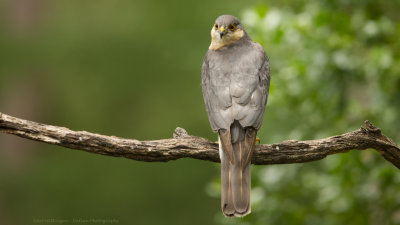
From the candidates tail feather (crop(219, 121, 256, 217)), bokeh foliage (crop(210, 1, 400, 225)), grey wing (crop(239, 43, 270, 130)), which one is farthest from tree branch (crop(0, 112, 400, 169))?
bokeh foliage (crop(210, 1, 400, 225))

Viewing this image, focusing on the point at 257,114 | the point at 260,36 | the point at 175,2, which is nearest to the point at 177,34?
the point at 175,2

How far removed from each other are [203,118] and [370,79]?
6.01 m

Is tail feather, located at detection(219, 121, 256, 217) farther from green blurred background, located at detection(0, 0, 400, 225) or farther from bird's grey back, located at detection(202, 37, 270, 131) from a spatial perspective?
green blurred background, located at detection(0, 0, 400, 225)

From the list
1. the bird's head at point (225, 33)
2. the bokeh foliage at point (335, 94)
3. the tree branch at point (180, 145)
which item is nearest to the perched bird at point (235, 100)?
the bird's head at point (225, 33)

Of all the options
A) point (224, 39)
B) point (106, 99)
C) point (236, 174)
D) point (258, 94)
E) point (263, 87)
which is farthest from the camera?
point (106, 99)

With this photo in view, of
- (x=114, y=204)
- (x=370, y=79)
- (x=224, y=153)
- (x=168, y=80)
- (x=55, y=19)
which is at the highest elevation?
(x=55, y=19)

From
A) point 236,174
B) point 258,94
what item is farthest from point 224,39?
point 236,174

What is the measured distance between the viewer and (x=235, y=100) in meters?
4.43

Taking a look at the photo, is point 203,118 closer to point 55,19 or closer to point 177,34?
point 177,34

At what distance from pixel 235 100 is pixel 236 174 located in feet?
1.99

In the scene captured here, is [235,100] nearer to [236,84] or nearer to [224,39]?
[236,84]

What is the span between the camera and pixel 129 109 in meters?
11.8

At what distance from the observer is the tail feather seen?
4062 millimetres

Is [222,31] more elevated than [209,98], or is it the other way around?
[222,31]
